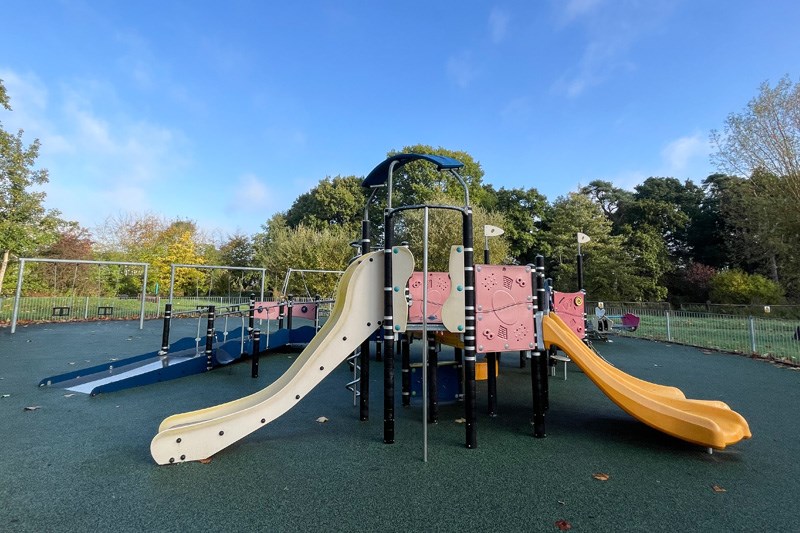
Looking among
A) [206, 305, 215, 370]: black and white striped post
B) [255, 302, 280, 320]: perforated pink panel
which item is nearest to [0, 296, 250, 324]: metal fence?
[255, 302, 280, 320]: perforated pink panel

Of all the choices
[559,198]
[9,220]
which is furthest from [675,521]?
[559,198]

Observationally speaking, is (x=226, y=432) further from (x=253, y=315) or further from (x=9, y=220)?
(x=9, y=220)

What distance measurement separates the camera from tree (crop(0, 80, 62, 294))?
52.2 ft

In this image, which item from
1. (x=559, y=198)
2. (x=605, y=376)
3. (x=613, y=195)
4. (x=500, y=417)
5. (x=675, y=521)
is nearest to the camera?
(x=675, y=521)

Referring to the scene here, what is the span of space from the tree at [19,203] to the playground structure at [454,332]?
18236 mm

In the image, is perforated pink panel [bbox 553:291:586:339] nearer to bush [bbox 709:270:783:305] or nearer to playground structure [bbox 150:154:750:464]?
playground structure [bbox 150:154:750:464]

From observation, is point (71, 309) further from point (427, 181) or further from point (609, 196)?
point (609, 196)

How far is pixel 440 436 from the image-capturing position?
4004 millimetres

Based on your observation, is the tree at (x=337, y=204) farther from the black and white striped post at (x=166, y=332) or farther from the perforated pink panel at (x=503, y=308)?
the perforated pink panel at (x=503, y=308)

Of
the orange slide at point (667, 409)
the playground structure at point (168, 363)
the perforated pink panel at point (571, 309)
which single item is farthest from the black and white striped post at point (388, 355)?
the perforated pink panel at point (571, 309)

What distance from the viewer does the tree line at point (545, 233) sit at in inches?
582

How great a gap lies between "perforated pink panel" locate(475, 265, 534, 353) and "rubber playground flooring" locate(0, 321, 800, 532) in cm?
95

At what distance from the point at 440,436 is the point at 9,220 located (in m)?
20.6

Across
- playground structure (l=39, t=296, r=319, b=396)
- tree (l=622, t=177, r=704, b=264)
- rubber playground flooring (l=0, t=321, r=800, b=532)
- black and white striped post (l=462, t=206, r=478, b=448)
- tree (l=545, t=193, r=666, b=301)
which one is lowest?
rubber playground flooring (l=0, t=321, r=800, b=532)
